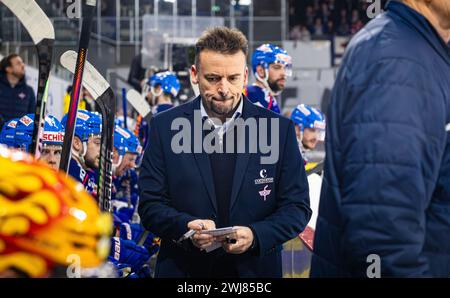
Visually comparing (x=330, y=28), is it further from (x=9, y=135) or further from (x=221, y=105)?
(x=221, y=105)

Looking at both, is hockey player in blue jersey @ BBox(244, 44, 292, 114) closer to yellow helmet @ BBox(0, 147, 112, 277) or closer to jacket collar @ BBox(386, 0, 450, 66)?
jacket collar @ BBox(386, 0, 450, 66)

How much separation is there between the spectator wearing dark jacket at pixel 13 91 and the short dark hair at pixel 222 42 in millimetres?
4645

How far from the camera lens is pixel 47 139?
4.72 m

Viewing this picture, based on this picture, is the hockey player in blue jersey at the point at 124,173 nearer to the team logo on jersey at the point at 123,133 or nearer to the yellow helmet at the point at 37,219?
the team logo on jersey at the point at 123,133

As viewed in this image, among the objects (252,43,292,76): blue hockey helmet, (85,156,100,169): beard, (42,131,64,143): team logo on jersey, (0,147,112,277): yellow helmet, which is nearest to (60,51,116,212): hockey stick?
(42,131,64,143): team logo on jersey

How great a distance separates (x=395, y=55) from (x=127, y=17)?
1698 cm

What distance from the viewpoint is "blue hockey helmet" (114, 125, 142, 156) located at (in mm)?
6832

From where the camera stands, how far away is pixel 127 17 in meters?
18.7

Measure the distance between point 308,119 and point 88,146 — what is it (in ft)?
7.13

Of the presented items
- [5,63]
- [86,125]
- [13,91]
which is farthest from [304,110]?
[5,63]

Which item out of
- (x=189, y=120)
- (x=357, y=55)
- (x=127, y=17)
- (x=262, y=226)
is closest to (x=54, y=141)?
(x=189, y=120)

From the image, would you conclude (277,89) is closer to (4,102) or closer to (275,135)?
(4,102)

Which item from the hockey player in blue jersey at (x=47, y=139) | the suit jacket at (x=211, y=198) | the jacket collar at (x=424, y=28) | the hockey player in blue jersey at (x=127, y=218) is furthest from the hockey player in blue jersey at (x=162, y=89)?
the jacket collar at (x=424, y=28)

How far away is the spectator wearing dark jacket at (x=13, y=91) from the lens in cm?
780
